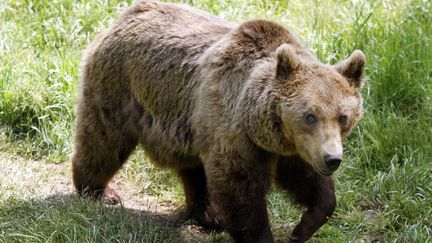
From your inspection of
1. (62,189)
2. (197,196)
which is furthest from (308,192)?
(62,189)

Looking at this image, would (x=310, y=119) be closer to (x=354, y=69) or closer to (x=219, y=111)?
(x=354, y=69)

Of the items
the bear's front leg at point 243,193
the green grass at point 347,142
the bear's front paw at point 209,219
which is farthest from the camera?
the bear's front paw at point 209,219

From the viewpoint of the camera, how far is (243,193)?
5.63 meters

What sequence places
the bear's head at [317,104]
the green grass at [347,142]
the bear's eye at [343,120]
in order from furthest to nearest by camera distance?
the green grass at [347,142] → the bear's eye at [343,120] → the bear's head at [317,104]

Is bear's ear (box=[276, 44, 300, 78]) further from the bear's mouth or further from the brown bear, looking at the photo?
the bear's mouth

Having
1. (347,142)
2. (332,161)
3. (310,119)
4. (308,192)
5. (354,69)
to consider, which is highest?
(354,69)

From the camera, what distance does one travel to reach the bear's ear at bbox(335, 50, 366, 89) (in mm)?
5477

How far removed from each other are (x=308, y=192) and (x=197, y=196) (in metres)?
1.27

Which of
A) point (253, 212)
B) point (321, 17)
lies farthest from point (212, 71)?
point (321, 17)

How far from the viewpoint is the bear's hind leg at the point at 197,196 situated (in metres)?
6.83

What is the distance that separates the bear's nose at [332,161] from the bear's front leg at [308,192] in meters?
0.80

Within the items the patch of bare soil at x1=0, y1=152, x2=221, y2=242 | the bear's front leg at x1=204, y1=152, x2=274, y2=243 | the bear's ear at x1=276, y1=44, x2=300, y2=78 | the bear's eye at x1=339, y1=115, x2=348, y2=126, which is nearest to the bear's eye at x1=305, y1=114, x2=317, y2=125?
the bear's eye at x1=339, y1=115, x2=348, y2=126

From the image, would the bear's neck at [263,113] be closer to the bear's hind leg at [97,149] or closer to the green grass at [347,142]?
the green grass at [347,142]

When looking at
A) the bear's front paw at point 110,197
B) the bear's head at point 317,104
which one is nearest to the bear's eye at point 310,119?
the bear's head at point 317,104
